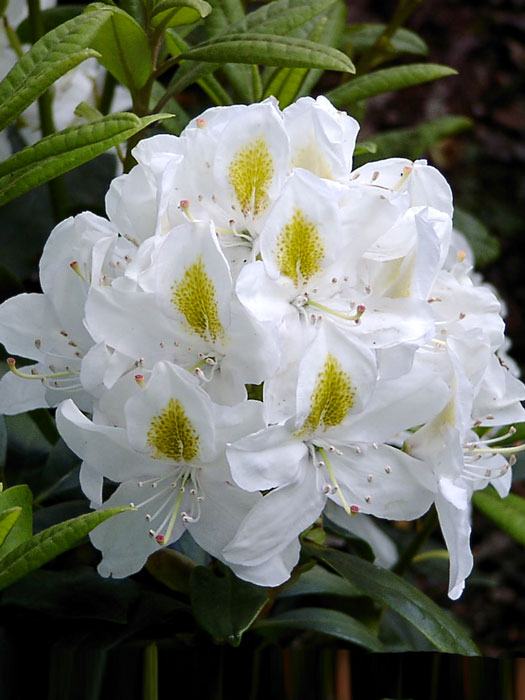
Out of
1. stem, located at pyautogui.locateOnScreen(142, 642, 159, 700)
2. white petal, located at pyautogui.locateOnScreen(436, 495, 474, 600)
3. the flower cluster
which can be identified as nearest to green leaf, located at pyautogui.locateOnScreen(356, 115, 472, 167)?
the flower cluster

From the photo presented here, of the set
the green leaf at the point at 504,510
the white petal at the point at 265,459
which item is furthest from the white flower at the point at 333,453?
the green leaf at the point at 504,510

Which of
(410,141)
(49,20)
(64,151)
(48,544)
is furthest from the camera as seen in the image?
(410,141)

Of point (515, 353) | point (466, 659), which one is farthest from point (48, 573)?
point (515, 353)

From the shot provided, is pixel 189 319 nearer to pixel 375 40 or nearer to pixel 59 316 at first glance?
pixel 59 316

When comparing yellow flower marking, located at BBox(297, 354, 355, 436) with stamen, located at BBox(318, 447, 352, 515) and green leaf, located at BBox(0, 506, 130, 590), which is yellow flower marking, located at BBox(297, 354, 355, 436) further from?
green leaf, located at BBox(0, 506, 130, 590)

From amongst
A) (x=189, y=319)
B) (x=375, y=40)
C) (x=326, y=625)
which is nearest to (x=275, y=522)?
(x=189, y=319)

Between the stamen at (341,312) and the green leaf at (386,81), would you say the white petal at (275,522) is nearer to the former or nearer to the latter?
the stamen at (341,312)
